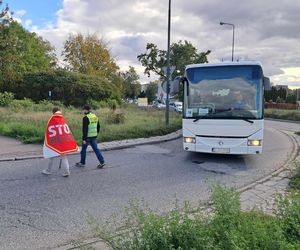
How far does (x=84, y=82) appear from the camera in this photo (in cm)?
3866

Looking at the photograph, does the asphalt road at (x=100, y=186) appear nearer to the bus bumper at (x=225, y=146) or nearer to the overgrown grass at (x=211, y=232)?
the bus bumper at (x=225, y=146)

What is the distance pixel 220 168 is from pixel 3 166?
20.0ft

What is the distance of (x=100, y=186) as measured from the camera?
7.46m

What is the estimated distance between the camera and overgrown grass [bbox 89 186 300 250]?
302cm

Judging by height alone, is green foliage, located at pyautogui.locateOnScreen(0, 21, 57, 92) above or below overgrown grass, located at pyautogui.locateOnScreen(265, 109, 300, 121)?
above

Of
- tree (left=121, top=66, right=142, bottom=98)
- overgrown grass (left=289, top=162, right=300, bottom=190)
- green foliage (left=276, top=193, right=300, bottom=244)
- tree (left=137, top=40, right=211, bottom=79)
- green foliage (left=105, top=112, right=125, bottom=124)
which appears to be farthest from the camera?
tree (left=121, top=66, right=142, bottom=98)

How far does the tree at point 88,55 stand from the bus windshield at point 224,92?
Answer: 45.8 meters

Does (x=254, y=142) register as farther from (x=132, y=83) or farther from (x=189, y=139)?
(x=132, y=83)

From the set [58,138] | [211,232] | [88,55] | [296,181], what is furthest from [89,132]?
[88,55]

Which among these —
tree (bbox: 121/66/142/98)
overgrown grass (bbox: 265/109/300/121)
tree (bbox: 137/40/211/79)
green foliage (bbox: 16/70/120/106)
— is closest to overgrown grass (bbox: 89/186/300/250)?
green foliage (bbox: 16/70/120/106)

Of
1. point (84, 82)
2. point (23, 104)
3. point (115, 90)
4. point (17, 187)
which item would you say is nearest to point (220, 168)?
point (17, 187)

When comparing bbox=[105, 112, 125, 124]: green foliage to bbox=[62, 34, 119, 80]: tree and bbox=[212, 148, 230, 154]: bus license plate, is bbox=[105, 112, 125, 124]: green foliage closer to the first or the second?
bbox=[212, 148, 230, 154]: bus license plate

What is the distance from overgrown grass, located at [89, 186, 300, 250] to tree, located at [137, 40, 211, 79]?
48079mm

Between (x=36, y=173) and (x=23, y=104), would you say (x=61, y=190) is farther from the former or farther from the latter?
(x=23, y=104)
